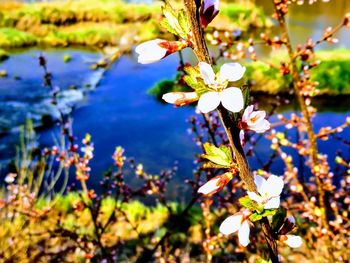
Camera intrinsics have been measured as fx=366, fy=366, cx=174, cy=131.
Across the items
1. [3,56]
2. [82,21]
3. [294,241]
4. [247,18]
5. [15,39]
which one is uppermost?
[82,21]

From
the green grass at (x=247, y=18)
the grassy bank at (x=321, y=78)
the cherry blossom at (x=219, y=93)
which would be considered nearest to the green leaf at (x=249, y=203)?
the cherry blossom at (x=219, y=93)

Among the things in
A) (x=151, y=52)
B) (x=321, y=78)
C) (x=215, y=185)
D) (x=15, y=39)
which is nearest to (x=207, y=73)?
(x=151, y=52)

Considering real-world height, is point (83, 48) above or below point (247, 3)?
below

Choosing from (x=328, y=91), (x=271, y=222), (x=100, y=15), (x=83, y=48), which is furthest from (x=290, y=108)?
(x=100, y=15)

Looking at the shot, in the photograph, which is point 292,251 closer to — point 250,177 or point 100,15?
point 250,177

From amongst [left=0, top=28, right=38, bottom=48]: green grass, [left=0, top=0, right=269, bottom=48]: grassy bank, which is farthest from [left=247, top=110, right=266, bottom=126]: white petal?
[left=0, top=28, right=38, bottom=48]: green grass

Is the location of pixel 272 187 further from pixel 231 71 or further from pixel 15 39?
pixel 15 39

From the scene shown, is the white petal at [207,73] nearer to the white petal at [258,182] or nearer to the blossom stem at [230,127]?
the blossom stem at [230,127]
